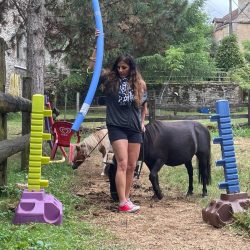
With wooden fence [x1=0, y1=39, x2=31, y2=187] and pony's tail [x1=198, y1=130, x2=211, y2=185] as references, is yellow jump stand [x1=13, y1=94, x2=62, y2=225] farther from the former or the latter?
pony's tail [x1=198, y1=130, x2=211, y2=185]

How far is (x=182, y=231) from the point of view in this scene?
4.66 meters

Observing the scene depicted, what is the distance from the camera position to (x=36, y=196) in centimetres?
470

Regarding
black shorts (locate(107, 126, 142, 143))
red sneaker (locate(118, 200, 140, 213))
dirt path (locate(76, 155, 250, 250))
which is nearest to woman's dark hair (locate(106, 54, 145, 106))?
black shorts (locate(107, 126, 142, 143))

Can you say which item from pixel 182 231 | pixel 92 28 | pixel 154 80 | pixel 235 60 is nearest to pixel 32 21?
pixel 92 28

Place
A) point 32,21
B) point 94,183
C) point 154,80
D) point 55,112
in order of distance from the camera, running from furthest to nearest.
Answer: point 154,80
point 55,112
point 32,21
point 94,183

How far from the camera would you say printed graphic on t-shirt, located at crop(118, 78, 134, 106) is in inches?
218

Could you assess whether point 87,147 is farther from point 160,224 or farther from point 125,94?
point 160,224

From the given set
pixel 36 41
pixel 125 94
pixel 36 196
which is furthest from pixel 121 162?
pixel 36 41

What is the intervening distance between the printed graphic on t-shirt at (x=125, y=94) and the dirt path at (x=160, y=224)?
3.99 feet

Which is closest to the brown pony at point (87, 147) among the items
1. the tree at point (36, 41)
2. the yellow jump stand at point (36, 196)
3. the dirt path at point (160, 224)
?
the dirt path at point (160, 224)

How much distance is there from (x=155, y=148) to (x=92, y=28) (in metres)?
7.54

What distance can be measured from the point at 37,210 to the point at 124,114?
1.55 m

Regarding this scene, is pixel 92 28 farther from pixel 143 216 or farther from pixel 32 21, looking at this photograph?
pixel 143 216

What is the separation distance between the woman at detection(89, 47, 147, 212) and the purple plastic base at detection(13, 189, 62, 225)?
3.41 feet
